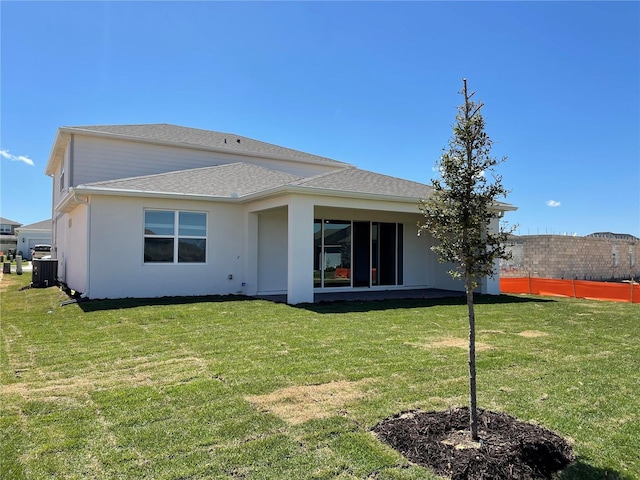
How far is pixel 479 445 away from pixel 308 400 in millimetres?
1696

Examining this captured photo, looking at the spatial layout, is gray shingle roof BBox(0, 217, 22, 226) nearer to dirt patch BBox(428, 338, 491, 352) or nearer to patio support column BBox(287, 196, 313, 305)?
patio support column BBox(287, 196, 313, 305)

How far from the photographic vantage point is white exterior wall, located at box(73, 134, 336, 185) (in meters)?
15.9

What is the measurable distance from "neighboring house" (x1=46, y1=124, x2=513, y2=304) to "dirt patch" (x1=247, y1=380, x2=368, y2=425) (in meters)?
6.67

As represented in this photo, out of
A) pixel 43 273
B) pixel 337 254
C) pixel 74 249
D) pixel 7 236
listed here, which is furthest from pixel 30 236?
pixel 337 254

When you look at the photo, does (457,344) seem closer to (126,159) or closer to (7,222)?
(126,159)

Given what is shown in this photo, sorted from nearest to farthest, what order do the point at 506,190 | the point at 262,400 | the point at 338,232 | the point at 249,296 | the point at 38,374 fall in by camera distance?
the point at 506,190, the point at 262,400, the point at 38,374, the point at 249,296, the point at 338,232

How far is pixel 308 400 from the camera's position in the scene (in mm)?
4207

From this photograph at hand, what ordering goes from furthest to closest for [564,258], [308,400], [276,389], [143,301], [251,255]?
[564,258]
[251,255]
[143,301]
[276,389]
[308,400]

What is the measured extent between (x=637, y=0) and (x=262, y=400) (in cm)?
1298

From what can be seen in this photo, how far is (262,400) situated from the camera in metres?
4.20

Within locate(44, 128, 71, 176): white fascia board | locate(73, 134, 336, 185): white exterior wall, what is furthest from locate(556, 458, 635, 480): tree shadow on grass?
locate(44, 128, 71, 176): white fascia board

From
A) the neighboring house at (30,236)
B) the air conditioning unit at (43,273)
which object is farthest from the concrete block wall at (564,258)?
the neighboring house at (30,236)

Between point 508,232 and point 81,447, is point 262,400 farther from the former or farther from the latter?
point 508,232

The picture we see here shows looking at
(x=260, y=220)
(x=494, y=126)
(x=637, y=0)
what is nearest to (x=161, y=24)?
(x=260, y=220)
